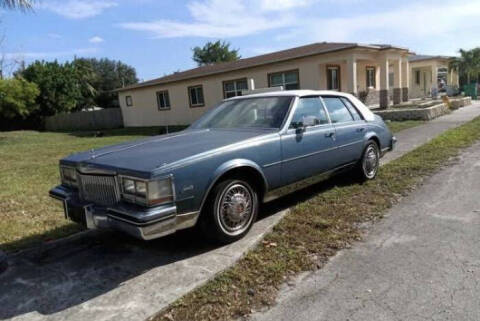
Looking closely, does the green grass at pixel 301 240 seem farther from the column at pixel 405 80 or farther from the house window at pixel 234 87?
the column at pixel 405 80

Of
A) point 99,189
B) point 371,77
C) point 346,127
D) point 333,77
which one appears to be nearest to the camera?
point 99,189

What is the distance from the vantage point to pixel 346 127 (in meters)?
5.64

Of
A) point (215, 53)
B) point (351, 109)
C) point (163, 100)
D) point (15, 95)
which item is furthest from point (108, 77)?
point (351, 109)

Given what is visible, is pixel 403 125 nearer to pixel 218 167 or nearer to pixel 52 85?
pixel 218 167

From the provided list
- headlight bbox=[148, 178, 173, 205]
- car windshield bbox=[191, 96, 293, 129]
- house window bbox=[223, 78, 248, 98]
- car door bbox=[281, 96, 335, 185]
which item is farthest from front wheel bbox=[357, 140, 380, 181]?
house window bbox=[223, 78, 248, 98]

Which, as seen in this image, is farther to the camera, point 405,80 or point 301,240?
point 405,80

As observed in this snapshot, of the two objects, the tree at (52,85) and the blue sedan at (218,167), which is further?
the tree at (52,85)

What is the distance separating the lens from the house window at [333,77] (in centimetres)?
1964

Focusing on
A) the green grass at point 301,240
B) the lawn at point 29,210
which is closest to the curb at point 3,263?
the lawn at point 29,210

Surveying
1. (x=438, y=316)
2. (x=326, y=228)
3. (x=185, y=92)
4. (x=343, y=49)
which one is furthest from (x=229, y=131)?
(x=185, y=92)

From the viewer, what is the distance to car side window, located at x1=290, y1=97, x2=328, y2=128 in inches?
189

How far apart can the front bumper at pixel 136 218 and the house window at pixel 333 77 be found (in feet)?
57.1

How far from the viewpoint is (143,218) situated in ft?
10.5

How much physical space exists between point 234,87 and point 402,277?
19820 millimetres
